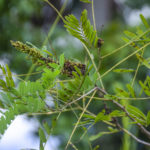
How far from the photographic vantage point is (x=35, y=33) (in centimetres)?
112

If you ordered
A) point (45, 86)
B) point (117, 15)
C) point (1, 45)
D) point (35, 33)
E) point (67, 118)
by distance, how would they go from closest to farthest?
1. point (45, 86)
2. point (1, 45)
3. point (67, 118)
4. point (35, 33)
5. point (117, 15)

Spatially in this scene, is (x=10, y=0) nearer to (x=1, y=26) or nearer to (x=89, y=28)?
(x=1, y=26)

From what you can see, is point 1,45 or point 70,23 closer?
point 70,23

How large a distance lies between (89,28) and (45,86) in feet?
0.17

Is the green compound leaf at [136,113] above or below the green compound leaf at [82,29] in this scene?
below

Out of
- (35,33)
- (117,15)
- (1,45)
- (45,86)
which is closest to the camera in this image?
(45,86)

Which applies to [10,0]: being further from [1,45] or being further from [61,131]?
[61,131]

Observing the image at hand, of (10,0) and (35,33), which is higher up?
(10,0)

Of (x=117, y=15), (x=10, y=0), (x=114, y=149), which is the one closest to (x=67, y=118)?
(x=114, y=149)

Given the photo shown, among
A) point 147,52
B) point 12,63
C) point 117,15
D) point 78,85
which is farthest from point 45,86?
point 117,15

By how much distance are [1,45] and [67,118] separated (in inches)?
15.4

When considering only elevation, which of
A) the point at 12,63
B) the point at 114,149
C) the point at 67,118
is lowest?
the point at 114,149

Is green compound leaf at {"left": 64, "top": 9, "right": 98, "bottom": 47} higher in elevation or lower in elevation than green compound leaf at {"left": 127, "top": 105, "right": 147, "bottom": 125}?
higher

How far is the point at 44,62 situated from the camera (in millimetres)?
187
